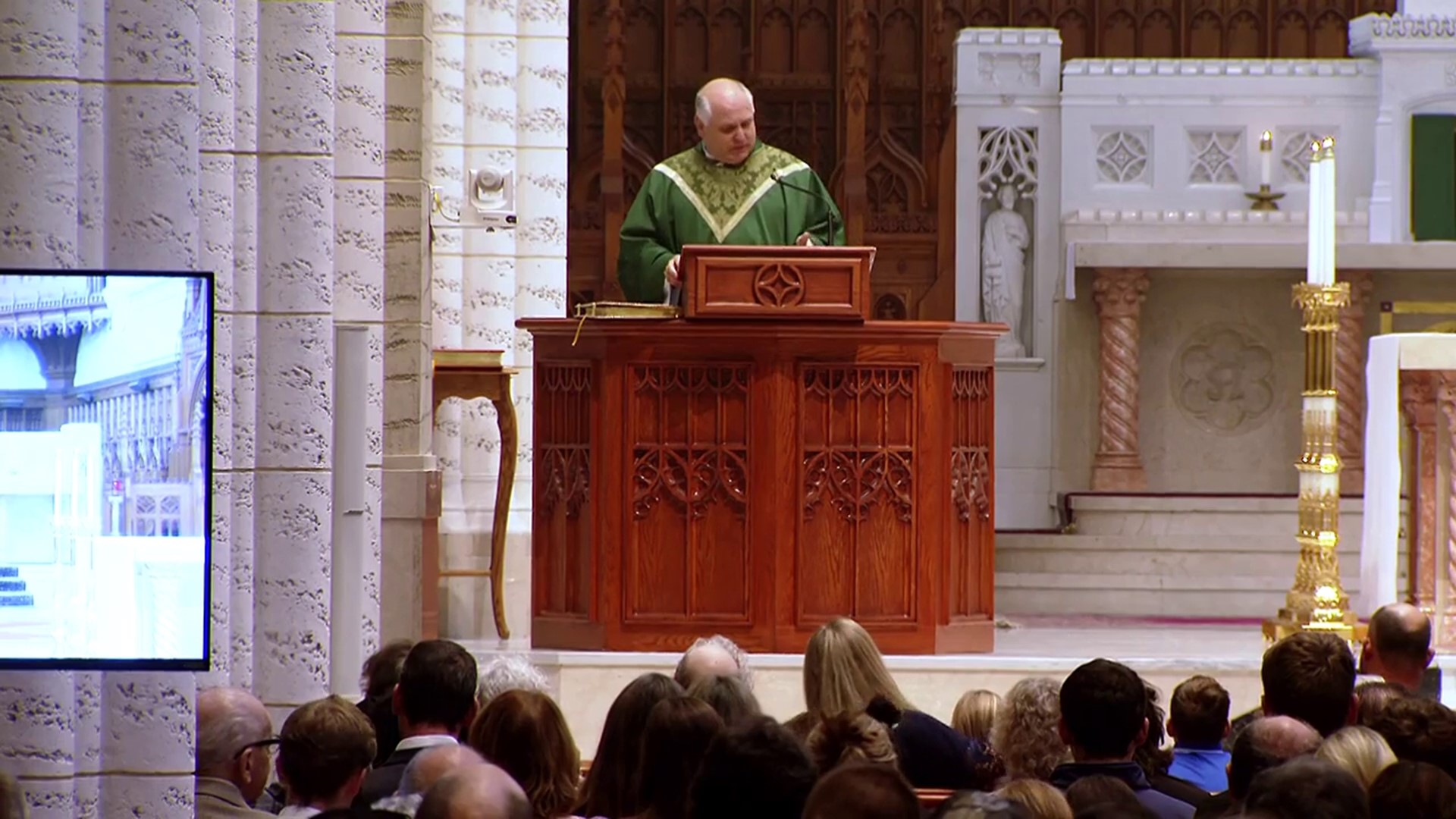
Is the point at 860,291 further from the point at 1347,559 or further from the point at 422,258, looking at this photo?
the point at 1347,559

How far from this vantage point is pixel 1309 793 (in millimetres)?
3439

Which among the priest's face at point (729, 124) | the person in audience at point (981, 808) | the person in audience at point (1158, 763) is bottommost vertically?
the person in audience at point (1158, 763)

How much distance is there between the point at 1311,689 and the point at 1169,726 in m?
0.47

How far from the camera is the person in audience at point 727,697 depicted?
14.8ft

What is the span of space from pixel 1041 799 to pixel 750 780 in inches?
21.3

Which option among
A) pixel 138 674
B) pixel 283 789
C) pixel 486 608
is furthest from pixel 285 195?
pixel 486 608

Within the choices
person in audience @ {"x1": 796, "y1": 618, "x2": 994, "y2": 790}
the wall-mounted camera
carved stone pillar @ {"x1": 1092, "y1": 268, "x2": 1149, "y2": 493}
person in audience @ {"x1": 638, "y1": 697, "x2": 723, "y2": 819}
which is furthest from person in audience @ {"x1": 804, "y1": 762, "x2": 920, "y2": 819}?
carved stone pillar @ {"x1": 1092, "y1": 268, "x2": 1149, "y2": 493}

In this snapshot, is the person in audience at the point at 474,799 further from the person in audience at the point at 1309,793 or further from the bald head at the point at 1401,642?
the bald head at the point at 1401,642

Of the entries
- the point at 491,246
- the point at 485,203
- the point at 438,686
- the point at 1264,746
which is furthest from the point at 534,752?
the point at 491,246

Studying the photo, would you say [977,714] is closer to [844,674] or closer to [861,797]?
[844,674]

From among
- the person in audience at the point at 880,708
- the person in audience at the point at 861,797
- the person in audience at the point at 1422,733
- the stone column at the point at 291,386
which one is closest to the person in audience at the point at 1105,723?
the person in audience at the point at 880,708

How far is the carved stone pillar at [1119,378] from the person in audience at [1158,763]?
743 centimetres

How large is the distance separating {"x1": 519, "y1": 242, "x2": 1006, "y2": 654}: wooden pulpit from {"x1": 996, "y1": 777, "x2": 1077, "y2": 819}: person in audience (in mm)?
3847

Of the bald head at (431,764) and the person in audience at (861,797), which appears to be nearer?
the person in audience at (861,797)
